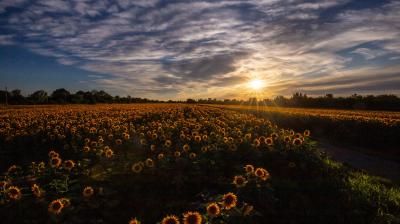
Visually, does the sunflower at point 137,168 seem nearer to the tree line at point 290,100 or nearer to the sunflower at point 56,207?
the sunflower at point 56,207

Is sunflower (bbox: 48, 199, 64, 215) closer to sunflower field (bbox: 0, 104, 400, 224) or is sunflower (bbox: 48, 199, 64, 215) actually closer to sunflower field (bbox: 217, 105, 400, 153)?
sunflower field (bbox: 0, 104, 400, 224)

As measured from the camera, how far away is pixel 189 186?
8023mm

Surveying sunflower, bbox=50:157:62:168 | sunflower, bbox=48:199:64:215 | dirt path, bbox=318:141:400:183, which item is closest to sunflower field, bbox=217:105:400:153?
dirt path, bbox=318:141:400:183

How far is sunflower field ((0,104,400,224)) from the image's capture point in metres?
6.20

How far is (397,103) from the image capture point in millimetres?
54500

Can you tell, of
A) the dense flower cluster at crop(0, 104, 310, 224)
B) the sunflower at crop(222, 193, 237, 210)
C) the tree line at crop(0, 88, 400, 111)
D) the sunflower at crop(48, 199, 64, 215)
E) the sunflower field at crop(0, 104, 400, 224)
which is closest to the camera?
the sunflower at crop(222, 193, 237, 210)

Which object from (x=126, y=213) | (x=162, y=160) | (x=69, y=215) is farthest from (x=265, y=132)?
(x=69, y=215)

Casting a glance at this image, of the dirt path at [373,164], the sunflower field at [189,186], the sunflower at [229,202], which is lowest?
the dirt path at [373,164]

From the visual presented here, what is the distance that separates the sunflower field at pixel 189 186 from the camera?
6199 mm

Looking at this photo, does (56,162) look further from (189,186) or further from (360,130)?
(360,130)

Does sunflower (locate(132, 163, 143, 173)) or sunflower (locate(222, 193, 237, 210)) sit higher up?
sunflower (locate(222, 193, 237, 210))

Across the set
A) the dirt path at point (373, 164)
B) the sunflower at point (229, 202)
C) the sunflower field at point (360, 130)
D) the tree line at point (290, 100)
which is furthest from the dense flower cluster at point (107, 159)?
the tree line at point (290, 100)

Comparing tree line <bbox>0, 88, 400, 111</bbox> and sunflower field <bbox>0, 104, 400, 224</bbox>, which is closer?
sunflower field <bbox>0, 104, 400, 224</bbox>

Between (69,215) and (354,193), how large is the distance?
6222mm
